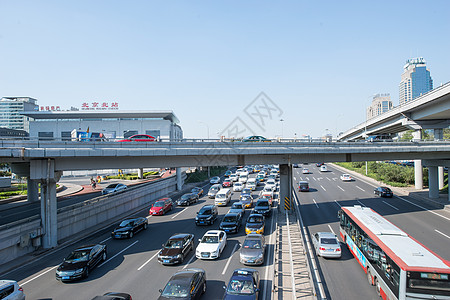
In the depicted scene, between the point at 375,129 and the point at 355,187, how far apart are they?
64.5 feet

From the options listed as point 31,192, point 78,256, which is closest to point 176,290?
point 78,256

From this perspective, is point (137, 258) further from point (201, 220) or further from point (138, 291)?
point (201, 220)

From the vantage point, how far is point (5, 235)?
674 inches

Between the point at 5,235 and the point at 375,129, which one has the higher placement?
the point at 375,129

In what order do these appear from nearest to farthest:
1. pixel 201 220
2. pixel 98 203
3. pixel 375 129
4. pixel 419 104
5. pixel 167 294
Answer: pixel 167 294
pixel 201 220
pixel 98 203
pixel 419 104
pixel 375 129

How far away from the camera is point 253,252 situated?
51.4 ft

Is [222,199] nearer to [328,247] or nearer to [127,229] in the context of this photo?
[127,229]

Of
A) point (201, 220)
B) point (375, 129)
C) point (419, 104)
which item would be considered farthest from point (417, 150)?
point (375, 129)

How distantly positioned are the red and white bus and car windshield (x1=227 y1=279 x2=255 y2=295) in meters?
5.58

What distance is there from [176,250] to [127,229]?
7536mm

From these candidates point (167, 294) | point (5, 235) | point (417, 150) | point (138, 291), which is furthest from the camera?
point (417, 150)

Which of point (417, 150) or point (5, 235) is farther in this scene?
point (417, 150)

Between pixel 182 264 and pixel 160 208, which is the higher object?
pixel 160 208

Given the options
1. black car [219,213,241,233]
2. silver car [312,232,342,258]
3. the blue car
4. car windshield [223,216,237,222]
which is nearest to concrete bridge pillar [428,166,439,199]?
silver car [312,232,342,258]
